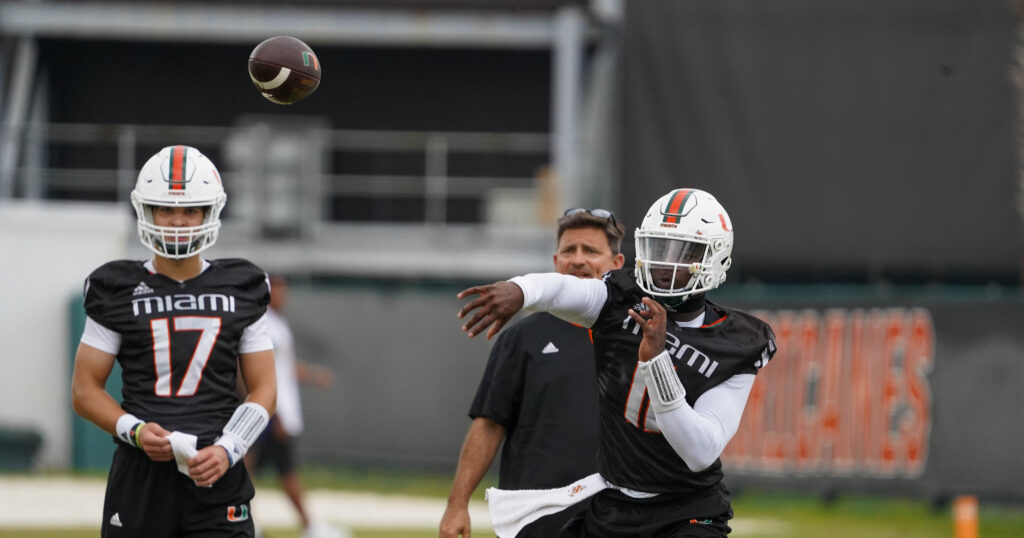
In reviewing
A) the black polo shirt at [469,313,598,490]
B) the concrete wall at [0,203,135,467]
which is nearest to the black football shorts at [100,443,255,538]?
the black polo shirt at [469,313,598,490]

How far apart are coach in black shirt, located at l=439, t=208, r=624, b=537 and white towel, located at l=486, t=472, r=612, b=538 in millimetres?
148

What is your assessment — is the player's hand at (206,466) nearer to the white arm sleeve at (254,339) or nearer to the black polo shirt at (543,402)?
the white arm sleeve at (254,339)

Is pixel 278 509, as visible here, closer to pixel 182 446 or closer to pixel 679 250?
pixel 182 446

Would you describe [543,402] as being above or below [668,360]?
below

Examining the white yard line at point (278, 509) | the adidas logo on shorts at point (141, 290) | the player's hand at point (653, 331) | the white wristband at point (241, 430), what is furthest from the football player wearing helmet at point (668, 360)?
the white yard line at point (278, 509)

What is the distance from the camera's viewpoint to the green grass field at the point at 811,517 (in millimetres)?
12406

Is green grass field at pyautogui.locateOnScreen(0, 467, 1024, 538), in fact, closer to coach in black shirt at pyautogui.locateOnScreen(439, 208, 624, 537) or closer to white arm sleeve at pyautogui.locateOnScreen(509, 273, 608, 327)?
coach in black shirt at pyautogui.locateOnScreen(439, 208, 624, 537)

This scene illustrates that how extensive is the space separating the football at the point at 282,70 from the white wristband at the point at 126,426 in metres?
1.50

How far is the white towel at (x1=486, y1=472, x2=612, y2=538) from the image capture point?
588 centimetres

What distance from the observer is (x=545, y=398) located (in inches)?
252

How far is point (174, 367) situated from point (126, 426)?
11.6 inches

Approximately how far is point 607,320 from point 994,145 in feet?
46.5

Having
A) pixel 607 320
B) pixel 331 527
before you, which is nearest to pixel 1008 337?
pixel 331 527

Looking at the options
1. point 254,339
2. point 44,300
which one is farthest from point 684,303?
point 44,300
